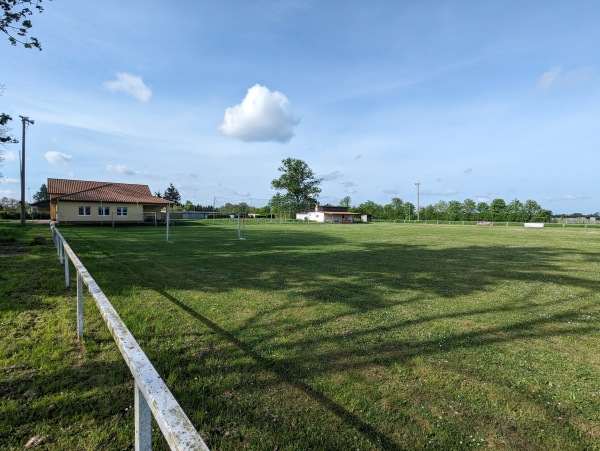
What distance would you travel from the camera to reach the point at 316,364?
3912 mm

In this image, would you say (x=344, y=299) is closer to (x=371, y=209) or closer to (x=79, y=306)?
(x=79, y=306)

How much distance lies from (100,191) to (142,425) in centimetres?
4595

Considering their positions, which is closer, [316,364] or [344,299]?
[316,364]

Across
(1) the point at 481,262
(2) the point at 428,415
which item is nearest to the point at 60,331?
(2) the point at 428,415

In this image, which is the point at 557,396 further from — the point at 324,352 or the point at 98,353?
the point at 98,353

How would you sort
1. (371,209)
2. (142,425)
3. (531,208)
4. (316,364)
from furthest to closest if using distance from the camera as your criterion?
(371,209), (531,208), (316,364), (142,425)

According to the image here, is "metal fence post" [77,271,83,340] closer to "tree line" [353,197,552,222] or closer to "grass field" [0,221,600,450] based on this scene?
"grass field" [0,221,600,450]

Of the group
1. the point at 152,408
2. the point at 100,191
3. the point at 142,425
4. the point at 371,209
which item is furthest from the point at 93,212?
the point at 371,209

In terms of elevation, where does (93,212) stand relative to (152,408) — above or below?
above

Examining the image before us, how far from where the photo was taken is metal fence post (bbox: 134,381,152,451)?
1620mm

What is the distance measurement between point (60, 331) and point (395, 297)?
19.6ft

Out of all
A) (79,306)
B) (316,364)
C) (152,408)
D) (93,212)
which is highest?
(93,212)

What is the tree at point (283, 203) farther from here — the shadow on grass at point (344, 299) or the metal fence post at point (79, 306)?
the metal fence post at point (79, 306)

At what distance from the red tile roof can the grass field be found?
112ft
